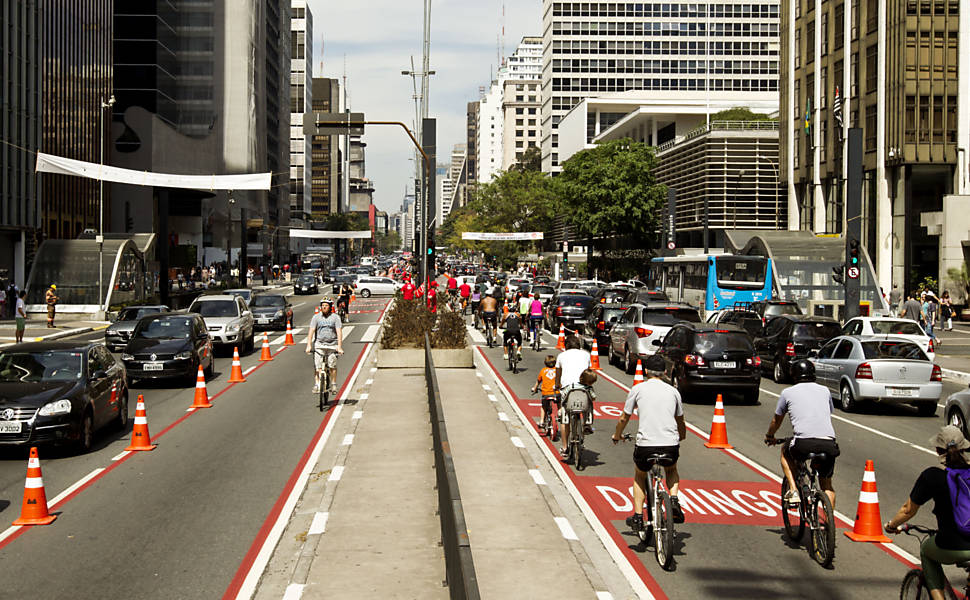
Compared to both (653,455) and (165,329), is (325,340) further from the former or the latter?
(653,455)

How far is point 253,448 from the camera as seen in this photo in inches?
574

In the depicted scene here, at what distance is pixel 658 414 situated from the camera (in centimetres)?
925

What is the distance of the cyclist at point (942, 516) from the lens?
6.21 meters

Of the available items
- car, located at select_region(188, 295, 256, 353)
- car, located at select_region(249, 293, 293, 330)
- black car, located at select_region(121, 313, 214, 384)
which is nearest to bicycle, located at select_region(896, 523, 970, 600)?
black car, located at select_region(121, 313, 214, 384)

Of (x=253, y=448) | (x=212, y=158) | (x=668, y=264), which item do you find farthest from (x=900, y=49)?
(x=212, y=158)

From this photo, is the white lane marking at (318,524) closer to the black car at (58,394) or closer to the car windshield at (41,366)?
the black car at (58,394)

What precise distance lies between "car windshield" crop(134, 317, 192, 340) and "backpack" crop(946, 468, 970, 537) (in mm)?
19016

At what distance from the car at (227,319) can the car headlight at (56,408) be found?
16424 millimetres

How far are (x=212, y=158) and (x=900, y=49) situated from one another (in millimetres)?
62421

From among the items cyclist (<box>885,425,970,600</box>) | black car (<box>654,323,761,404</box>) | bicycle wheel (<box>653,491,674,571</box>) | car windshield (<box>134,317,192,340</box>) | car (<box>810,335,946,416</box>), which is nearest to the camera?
cyclist (<box>885,425,970,600</box>)

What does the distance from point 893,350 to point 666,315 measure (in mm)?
7389

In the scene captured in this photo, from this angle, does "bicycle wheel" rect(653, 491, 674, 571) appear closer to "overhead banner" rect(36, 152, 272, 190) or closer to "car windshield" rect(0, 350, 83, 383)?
"car windshield" rect(0, 350, 83, 383)

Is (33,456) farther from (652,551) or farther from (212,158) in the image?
(212,158)

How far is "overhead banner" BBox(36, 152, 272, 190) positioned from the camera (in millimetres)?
40656
